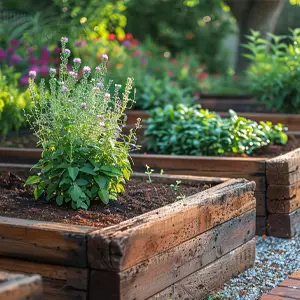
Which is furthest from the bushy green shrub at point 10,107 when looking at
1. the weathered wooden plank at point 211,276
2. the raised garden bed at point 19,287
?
the raised garden bed at point 19,287

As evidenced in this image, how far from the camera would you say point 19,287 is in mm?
2637

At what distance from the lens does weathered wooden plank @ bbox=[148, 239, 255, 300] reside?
11.9 ft

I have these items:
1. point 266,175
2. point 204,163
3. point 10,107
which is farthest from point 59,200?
point 10,107

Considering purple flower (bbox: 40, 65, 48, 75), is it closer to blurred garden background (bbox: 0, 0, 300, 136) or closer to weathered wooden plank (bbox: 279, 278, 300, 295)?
blurred garden background (bbox: 0, 0, 300, 136)

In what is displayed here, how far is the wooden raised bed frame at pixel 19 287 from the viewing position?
2588 mm

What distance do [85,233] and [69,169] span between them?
66 cm

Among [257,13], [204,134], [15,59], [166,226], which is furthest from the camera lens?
[257,13]

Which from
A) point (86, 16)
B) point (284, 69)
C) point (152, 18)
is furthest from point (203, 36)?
point (284, 69)

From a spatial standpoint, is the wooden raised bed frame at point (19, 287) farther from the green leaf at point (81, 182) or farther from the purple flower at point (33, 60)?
the purple flower at point (33, 60)

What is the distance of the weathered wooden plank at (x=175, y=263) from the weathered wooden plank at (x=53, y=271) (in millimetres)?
60

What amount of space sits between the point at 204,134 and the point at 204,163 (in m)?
0.51

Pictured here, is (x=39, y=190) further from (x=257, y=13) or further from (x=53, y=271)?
(x=257, y=13)

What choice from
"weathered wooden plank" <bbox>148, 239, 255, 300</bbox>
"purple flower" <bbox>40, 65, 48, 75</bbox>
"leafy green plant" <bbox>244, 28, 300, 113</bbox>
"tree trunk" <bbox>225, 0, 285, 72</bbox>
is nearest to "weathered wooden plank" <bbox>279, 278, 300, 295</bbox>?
"weathered wooden plank" <bbox>148, 239, 255, 300</bbox>

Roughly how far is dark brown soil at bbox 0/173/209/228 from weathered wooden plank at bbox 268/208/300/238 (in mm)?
920
